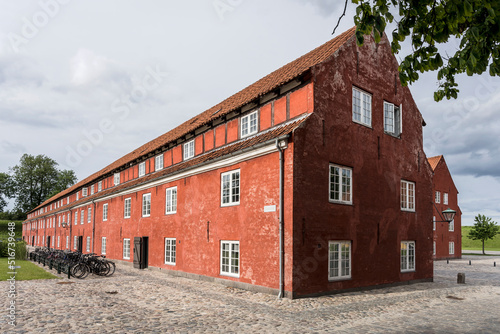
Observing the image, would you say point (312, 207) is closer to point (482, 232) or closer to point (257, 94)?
point (257, 94)

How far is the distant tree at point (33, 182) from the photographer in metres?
88.6

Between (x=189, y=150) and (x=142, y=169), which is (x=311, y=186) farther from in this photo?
(x=142, y=169)

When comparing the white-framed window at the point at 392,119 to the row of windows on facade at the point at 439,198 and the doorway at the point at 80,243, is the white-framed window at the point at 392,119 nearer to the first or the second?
the row of windows on facade at the point at 439,198

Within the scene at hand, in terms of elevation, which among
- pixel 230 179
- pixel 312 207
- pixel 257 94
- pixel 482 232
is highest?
pixel 257 94

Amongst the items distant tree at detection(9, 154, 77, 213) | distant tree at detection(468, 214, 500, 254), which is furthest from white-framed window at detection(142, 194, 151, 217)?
distant tree at detection(9, 154, 77, 213)

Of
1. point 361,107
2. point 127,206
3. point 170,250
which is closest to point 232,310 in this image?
point 361,107

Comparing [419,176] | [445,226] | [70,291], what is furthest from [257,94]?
[445,226]

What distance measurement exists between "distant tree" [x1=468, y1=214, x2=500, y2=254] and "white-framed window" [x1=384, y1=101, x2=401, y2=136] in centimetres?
4556

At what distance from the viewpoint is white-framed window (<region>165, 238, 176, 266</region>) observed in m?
20.1

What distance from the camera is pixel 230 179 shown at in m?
15.8

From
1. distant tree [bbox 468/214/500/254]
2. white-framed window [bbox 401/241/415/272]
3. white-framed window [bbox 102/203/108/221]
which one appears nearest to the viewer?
white-framed window [bbox 401/241/415/272]

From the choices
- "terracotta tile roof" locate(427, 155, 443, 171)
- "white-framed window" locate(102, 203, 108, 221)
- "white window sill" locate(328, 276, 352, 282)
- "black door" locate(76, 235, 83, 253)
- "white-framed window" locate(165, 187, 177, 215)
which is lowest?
"black door" locate(76, 235, 83, 253)

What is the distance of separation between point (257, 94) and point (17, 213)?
301 ft

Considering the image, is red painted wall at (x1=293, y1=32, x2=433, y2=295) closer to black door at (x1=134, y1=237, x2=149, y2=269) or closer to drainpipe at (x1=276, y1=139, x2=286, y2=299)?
Result: drainpipe at (x1=276, y1=139, x2=286, y2=299)
